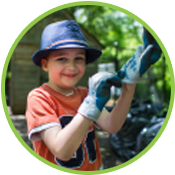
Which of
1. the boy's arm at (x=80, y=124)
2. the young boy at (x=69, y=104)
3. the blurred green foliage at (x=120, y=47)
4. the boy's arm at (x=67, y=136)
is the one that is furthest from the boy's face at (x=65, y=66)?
the blurred green foliage at (x=120, y=47)

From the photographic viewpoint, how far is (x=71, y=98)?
3.56 feet

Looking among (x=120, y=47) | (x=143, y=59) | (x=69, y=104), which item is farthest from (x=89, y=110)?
(x=120, y=47)

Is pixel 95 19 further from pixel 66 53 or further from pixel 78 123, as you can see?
pixel 78 123

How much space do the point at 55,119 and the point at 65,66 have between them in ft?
0.85

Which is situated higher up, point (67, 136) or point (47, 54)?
point (47, 54)

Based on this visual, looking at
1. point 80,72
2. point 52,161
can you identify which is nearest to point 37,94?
point 80,72

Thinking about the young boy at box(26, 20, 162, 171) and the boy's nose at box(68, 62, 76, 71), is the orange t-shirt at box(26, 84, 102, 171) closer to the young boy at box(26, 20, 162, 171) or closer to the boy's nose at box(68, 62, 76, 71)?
the young boy at box(26, 20, 162, 171)

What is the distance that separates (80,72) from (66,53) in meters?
0.12

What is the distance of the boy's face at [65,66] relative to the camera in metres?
1.00

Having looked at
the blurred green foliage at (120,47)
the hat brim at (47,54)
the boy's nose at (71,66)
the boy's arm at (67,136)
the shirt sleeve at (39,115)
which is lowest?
the boy's arm at (67,136)

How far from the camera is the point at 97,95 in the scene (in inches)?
36.2

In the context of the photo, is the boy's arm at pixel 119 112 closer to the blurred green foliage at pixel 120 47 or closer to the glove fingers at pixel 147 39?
the glove fingers at pixel 147 39

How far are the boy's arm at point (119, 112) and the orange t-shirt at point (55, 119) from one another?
0.30 ft

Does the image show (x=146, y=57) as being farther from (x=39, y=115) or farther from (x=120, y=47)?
(x=120, y=47)
